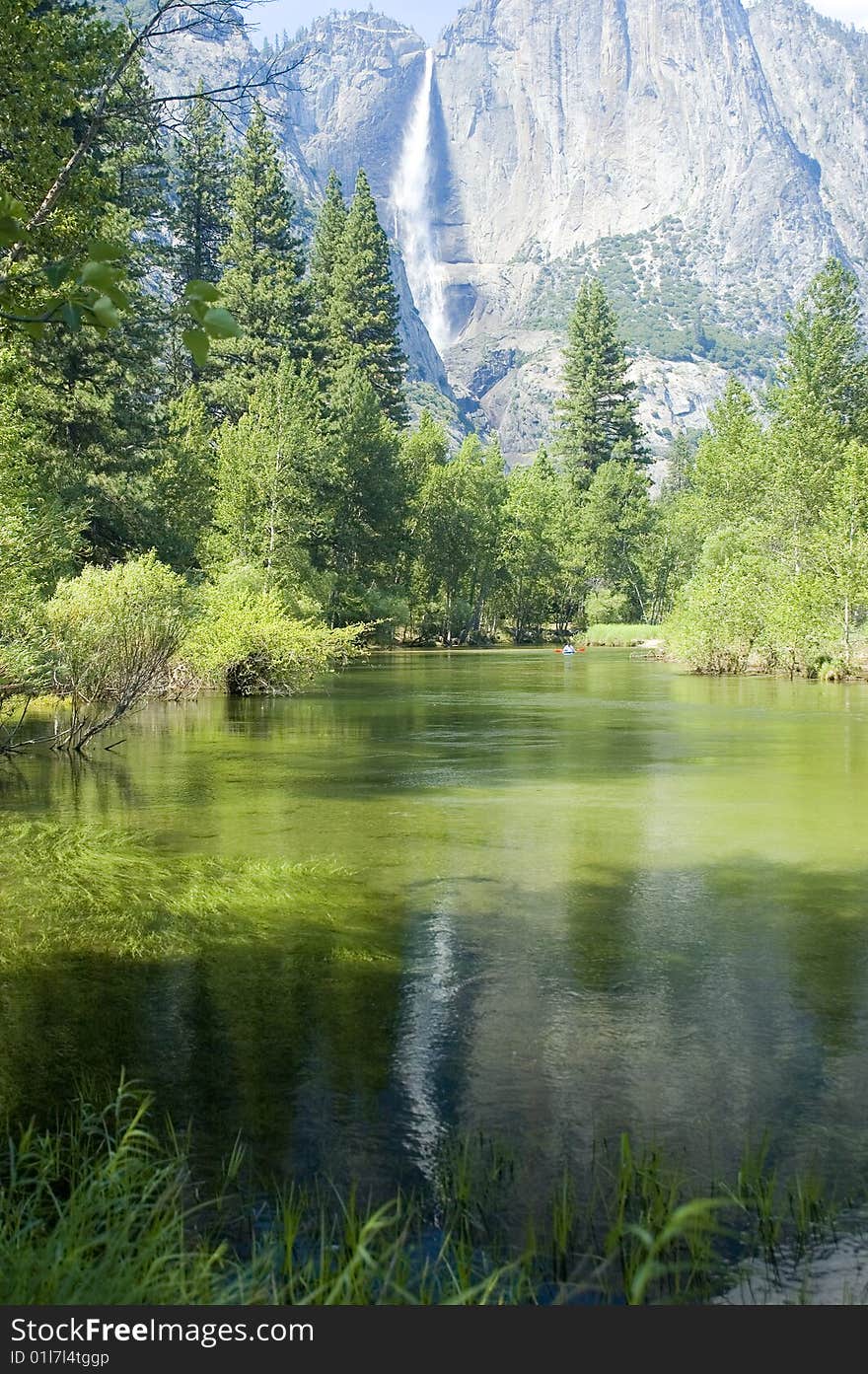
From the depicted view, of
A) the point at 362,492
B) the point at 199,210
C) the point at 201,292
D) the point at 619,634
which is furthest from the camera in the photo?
the point at 619,634

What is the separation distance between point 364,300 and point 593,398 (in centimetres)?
3074

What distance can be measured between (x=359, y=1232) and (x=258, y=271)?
66274 millimetres

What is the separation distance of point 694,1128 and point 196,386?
61030 millimetres

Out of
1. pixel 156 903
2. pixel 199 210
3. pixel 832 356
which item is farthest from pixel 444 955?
pixel 199 210

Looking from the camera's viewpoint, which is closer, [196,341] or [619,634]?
[196,341]

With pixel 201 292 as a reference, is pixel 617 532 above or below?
above

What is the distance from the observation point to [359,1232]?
14.7 ft

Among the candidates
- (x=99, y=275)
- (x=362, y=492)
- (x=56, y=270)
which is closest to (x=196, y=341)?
(x=99, y=275)

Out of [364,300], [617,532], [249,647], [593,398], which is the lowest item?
[249,647]

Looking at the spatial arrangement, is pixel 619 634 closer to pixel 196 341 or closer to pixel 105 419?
pixel 105 419

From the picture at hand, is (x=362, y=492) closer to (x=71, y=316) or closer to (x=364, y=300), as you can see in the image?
(x=364, y=300)

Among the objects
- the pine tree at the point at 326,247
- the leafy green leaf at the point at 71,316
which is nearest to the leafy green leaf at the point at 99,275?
the leafy green leaf at the point at 71,316

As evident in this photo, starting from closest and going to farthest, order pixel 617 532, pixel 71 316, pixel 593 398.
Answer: pixel 71 316, pixel 617 532, pixel 593 398

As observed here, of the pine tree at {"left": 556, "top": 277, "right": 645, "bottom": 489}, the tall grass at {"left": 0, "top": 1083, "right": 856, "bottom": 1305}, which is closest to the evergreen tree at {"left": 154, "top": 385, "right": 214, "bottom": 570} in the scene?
the tall grass at {"left": 0, "top": 1083, "right": 856, "bottom": 1305}
